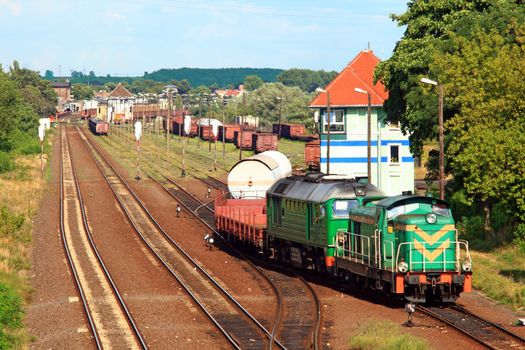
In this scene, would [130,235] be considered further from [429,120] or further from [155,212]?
[429,120]

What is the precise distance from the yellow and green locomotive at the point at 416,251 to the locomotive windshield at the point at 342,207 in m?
2.89

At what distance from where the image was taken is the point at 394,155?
8012 centimetres

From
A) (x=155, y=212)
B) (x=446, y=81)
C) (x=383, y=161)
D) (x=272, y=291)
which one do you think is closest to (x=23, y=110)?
(x=383, y=161)

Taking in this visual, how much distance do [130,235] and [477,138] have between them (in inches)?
788

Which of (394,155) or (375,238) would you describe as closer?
(375,238)

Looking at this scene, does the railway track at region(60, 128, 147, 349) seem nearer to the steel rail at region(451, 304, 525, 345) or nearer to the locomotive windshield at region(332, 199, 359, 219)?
the locomotive windshield at region(332, 199, 359, 219)

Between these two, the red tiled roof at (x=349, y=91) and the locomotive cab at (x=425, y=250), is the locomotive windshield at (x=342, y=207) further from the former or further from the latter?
the red tiled roof at (x=349, y=91)

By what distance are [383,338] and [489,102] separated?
69.5ft

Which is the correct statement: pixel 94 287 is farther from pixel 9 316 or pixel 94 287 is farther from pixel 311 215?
pixel 311 215

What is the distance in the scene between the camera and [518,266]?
37.7 m

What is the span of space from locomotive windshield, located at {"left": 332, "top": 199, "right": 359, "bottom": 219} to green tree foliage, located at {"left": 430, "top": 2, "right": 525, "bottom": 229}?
7.39 meters

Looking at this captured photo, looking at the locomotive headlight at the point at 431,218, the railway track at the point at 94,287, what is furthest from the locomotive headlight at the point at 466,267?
the railway track at the point at 94,287

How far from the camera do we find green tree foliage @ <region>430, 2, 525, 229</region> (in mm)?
38594

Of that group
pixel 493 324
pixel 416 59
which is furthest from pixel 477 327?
pixel 416 59
